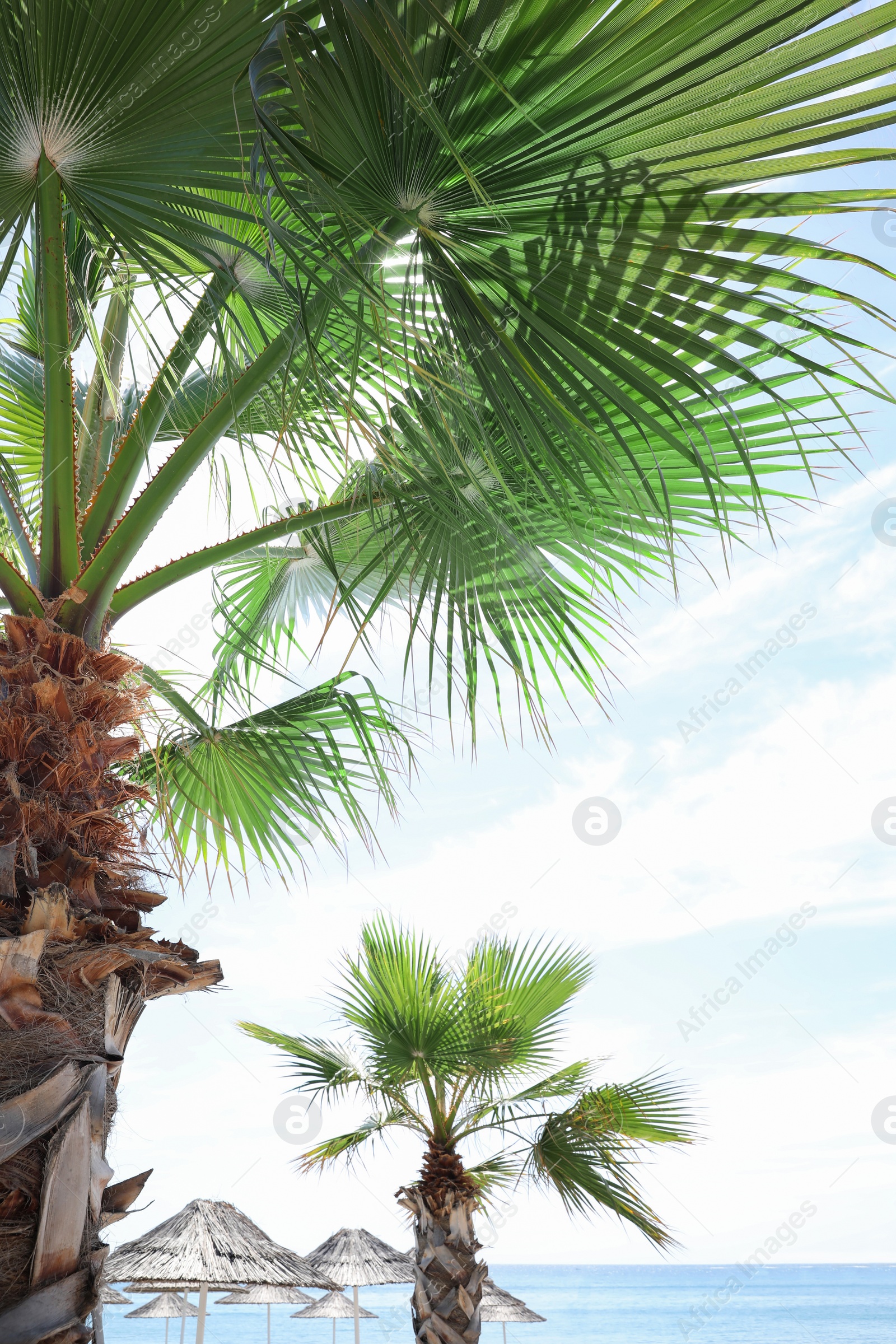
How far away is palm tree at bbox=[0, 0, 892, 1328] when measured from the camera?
5.61 feet

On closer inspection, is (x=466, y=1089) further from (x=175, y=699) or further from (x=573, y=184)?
(x=573, y=184)

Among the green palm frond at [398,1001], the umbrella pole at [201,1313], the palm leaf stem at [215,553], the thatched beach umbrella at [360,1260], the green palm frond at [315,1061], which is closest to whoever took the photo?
the palm leaf stem at [215,553]

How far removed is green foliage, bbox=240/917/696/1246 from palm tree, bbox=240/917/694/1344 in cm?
1

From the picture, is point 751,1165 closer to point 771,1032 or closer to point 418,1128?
point 771,1032

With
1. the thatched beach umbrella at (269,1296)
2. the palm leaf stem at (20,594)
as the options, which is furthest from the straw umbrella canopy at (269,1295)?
the palm leaf stem at (20,594)

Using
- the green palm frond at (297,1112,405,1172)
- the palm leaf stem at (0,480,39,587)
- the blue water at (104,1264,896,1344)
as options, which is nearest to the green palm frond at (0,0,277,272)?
A: the palm leaf stem at (0,480,39,587)

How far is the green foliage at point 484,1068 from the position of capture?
6473 mm

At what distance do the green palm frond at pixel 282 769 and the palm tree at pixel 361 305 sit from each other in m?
0.65

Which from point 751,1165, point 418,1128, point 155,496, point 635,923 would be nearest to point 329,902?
point 635,923

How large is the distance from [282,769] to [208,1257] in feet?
25.7

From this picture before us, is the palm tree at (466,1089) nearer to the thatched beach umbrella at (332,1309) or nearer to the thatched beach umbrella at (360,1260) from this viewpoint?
the thatched beach umbrella at (360,1260)

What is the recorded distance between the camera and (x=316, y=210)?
7.22ft

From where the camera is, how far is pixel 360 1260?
12.0m

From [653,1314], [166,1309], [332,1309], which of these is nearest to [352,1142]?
[332,1309]
